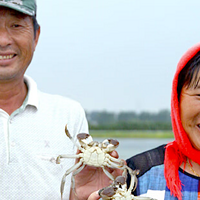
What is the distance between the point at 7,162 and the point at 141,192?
3.96 ft

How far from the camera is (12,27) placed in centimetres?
326

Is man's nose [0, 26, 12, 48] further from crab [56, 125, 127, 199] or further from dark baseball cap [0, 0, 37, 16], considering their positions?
crab [56, 125, 127, 199]

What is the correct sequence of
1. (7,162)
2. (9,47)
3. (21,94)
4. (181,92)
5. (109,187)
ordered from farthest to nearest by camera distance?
(21,94) → (9,47) → (7,162) → (181,92) → (109,187)

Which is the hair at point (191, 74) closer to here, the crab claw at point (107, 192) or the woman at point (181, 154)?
the woman at point (181, 154)

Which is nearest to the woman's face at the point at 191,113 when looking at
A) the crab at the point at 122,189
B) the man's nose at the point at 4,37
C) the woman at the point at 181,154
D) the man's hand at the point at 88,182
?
the woman at the point at 181,154

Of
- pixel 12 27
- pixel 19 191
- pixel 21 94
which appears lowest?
pixel 19 191

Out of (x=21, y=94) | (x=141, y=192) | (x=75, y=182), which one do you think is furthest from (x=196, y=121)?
(x=21, y=94)

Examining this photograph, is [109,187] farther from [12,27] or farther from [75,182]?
[12,27]

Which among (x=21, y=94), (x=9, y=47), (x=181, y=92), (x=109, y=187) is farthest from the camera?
(x=21, y=94)

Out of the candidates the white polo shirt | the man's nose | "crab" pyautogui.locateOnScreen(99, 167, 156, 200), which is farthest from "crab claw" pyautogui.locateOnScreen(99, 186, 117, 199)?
the man's nose

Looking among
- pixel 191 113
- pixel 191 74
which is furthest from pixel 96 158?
pixel 191 74

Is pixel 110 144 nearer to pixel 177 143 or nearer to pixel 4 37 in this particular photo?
pixel 177 143

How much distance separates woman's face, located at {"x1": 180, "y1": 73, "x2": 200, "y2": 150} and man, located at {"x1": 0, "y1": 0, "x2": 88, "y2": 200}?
123cm

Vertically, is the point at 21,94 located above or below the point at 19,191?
above
